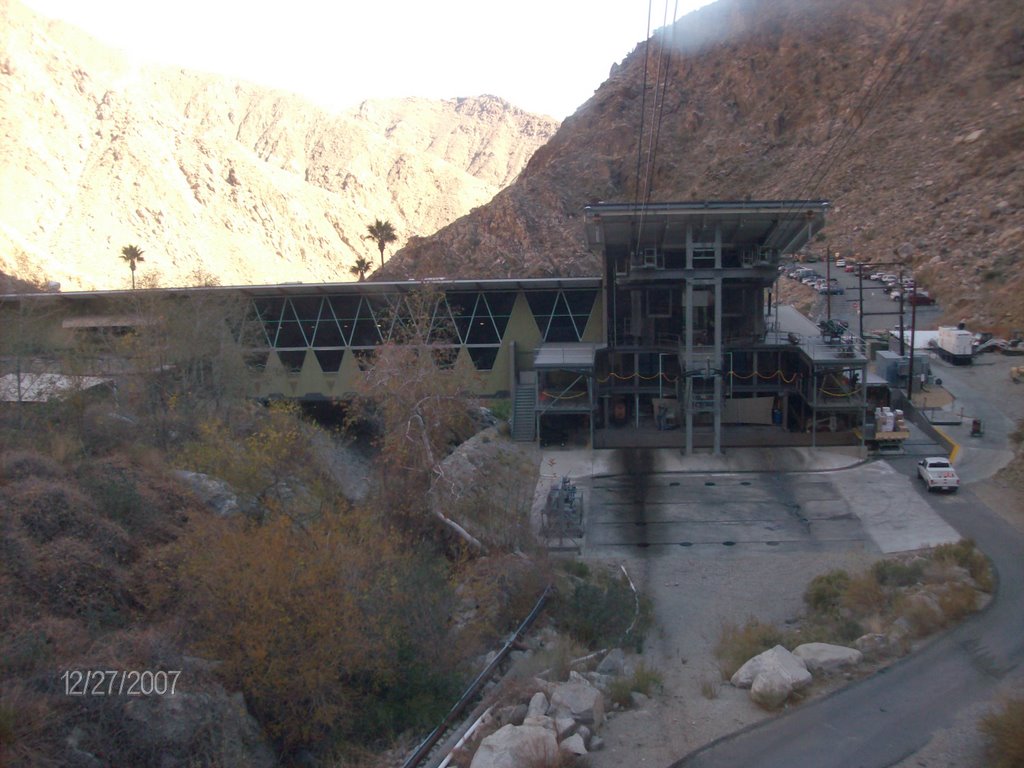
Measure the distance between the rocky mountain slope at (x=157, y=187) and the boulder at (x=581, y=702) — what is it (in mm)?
44989

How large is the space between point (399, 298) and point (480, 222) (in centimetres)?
3784

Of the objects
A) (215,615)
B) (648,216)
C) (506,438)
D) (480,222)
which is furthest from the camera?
(480,222)

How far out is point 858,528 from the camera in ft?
62.5

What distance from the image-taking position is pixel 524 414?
2853 cm

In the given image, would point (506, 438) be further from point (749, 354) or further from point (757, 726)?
point (757, 726)

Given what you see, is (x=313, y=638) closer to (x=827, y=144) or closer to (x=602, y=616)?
(x=602, y=616)

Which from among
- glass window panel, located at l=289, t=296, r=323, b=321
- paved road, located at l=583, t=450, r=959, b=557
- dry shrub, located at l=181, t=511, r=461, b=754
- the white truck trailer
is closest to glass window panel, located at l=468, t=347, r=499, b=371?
glass window panel, located at l=289, t=296, r=323, b=321

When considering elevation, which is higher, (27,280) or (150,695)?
(27,280)

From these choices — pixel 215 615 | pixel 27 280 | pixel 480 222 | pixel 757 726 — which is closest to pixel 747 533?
pixel 757 726

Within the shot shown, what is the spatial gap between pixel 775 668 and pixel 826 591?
15.7ft

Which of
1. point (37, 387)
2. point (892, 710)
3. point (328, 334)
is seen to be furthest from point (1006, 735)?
point (328, 334)

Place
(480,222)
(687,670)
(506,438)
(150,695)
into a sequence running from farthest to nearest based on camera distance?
1. (480,222)
2. (506,438)
3. (687,670)
4. (150,695)
